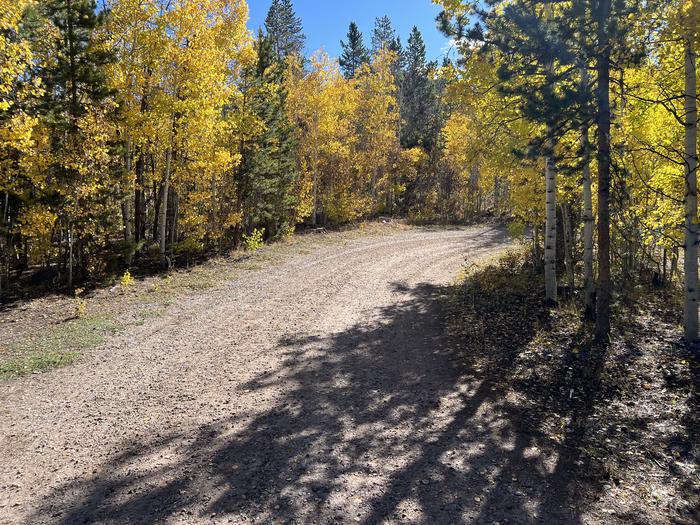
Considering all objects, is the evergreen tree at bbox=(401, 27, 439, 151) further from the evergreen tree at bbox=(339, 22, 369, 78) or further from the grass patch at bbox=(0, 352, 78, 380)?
the grass patch at bbox=(0, 352, 78, 380)

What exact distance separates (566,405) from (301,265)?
484 inches

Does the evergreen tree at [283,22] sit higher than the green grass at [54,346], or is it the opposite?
the evergreen tree at [283,22]

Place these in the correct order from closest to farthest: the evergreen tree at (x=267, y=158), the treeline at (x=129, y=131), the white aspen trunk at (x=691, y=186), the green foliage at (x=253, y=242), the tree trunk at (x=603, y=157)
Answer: the tree trunk at (x=603, y=157), the white aspen trunk at (x=691, y=186), the treeline at (x=129, y=131), the evergreen tree at (x=267, y=158), the green foliage at (x=253, y=242)

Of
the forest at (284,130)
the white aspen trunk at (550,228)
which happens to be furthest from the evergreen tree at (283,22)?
the white aspen trunk at (550,228)

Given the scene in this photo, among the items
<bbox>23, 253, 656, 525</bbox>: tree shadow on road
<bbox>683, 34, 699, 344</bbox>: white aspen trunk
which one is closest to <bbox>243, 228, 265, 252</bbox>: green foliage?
<bbox>23, 253, 656, 525</bbox>: tree shadow on road

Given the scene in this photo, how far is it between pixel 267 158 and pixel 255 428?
16522 millimetres

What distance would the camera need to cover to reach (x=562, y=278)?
1414 centimetres

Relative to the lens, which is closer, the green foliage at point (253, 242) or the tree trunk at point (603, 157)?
the tree trunk at point (603, 157)

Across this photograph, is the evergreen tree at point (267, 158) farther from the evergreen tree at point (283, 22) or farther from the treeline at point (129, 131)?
the evergreen tree at point (283, 22)

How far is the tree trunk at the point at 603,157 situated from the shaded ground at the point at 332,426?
881 mm

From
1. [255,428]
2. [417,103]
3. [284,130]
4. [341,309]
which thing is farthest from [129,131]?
[417,103]

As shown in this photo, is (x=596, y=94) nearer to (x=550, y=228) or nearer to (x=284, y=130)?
(x=550, y=228)

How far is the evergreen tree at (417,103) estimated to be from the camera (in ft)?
129

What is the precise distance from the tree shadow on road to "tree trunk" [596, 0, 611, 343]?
86 cm
